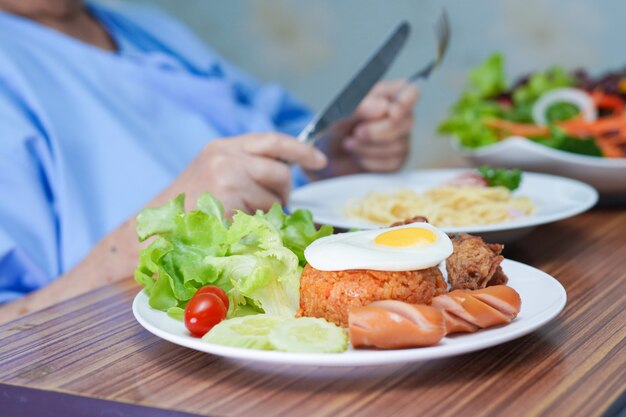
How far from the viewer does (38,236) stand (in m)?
1.79

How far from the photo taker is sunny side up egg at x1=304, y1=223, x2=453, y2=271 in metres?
0.95

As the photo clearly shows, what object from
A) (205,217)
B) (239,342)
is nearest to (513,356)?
(239,342)

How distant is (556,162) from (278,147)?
0.75 metres

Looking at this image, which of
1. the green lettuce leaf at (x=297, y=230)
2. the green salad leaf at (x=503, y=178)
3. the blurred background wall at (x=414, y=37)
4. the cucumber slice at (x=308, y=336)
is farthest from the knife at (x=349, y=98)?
the blurred background wall at (x=414, y=37)

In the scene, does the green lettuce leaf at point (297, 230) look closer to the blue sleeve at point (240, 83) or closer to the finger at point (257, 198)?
the finger at point (257, 198)

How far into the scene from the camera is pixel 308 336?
2.84 feet

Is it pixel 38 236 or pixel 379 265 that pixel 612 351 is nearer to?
pixel 379 265

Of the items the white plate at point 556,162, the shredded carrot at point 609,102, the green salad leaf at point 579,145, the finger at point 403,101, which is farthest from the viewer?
the shredded carrot at point 609,102

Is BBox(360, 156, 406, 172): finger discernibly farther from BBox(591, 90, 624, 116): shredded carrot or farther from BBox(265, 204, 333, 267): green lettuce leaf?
BBox(265, 204, 333, 267): green lettuce leaf

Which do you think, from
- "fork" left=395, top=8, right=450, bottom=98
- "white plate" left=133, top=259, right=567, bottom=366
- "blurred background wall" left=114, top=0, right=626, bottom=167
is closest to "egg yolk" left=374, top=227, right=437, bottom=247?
"white plate" left=133, top=259, right=567, bottom=366

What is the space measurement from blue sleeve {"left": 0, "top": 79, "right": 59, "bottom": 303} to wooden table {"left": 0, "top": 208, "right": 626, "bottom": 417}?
1.89 feet

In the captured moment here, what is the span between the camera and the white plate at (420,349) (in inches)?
31.8

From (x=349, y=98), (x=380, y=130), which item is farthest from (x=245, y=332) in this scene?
(x=380, y=130)

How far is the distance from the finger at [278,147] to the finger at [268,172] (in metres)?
0.02
